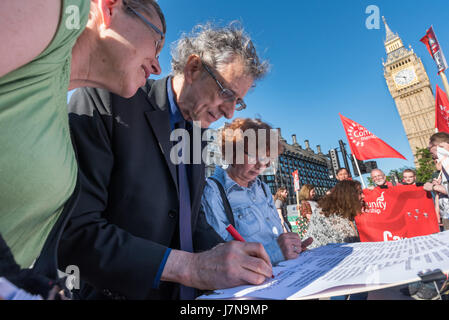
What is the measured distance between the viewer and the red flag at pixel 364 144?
5.42 meters

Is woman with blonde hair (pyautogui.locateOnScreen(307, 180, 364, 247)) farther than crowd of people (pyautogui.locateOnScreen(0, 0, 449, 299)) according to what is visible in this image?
Yes

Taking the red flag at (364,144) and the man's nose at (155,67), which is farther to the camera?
the red flag at (364,144)

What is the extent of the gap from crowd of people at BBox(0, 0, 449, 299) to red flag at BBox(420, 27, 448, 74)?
5379mm

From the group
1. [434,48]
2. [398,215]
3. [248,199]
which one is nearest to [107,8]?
[248,199]

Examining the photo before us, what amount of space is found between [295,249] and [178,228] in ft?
2.01

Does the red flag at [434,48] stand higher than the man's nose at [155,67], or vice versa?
the red flag at [434,48]

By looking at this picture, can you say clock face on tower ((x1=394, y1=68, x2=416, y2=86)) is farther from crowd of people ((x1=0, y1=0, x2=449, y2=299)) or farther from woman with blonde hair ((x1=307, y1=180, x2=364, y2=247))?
crowd of people ((x1=0, y1=0, x2=449, y2=299))

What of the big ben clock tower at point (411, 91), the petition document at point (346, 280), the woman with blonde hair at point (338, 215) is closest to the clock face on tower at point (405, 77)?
the big ben clock tower at point (411, 91)

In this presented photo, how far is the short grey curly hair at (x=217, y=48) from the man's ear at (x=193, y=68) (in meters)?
0.03

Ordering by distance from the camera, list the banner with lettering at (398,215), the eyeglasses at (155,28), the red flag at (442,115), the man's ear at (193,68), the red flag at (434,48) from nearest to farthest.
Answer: the eyeglasses at (155,28) < the man's ear at (193,68) < the banner with lettering at (398,215) < the red flag at (434,48) < the red flag at (442,115)

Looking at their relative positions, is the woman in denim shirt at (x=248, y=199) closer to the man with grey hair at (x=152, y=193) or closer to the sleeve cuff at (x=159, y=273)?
the man with grey hair at (x=152, y=193)

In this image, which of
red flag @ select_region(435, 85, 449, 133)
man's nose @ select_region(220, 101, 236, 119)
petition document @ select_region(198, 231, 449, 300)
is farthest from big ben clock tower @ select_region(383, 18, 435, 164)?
petition document @ select_region(198, 231, 449, 300)

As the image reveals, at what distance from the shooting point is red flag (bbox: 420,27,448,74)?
15.3 ft

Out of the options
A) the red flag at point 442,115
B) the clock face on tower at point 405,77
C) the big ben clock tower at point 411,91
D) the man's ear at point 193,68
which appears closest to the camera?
the man's ear at point 193,68
